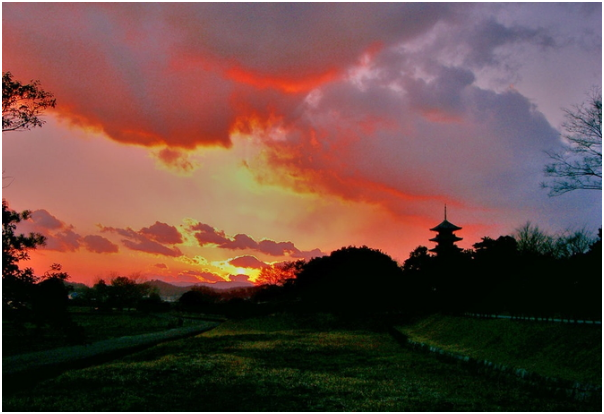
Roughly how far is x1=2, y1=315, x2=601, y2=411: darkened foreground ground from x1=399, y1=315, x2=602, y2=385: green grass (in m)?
1.20

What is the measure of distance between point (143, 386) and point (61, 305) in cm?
568

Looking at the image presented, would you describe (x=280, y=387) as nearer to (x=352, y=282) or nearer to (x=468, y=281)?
(x=468, y=281)

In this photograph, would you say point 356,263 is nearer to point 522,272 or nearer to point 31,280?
point 522,272

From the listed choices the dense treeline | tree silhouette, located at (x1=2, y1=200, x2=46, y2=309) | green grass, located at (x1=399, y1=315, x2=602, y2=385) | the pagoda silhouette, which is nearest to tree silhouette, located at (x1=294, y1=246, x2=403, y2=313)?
the dense treeline

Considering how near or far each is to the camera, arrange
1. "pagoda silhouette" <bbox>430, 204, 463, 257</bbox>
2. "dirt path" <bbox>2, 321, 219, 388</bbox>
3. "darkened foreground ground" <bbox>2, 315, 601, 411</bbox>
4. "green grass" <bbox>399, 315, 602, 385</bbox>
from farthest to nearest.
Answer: "pagoda silhouette" <bbox>430, 204, 463, 257</bbox> → "dirt path" <bbox>2, 321, 219, 388</bbox> → "green grass" <bbox>399, 315, 602, 385</bbox> → "darkened foreground ground" <bbox>2, 315, 601, 411</bbox>

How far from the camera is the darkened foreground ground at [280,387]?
13562mm

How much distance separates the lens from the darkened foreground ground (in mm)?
13562

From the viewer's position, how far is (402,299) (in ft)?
209

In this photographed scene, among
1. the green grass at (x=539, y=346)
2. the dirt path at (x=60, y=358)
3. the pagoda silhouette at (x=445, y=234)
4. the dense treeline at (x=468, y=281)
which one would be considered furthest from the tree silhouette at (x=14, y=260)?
the pagoda silhouette at (x=445, y=234)

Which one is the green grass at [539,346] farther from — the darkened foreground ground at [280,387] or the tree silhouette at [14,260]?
the tree silhouette at [14,260]

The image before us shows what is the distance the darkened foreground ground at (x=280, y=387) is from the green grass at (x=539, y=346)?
1202mm

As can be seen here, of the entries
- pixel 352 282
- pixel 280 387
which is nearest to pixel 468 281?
pixel 352 282

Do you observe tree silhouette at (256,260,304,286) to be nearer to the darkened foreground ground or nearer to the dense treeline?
the dense treeline

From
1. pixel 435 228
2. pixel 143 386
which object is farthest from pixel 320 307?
pixel 143 386
